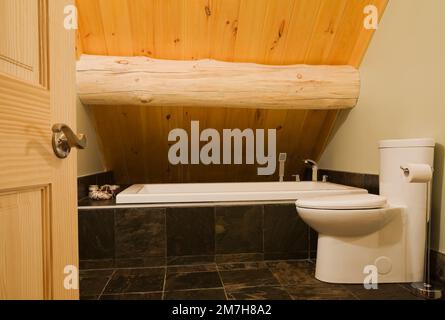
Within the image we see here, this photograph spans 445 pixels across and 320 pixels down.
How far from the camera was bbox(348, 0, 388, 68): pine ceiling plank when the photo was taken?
7.58 feet

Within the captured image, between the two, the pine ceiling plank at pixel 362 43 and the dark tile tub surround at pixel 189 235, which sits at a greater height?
the pine ceiling plank at pixel 362 43

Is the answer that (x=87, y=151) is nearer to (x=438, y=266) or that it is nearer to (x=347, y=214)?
(x=347, y=214)

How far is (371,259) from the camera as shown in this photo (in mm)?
1871

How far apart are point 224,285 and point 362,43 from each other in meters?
2.22

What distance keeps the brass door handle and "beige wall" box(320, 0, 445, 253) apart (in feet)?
6.36

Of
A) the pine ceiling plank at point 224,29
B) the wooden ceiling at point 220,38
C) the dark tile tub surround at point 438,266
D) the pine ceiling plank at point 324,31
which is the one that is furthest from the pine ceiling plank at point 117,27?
the dark tile tub surround at point 438,266

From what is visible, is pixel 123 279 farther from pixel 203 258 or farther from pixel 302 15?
pixel 302 15

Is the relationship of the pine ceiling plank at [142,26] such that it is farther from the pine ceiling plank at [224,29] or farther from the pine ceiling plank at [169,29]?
the pine ceiling plank at [224,29]

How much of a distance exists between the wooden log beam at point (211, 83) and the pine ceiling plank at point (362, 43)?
0.26ft

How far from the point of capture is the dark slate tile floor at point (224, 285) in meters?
1.69

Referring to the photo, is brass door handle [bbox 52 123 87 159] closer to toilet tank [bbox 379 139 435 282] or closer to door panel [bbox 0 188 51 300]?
door panel [bbox 0 188 51 300]

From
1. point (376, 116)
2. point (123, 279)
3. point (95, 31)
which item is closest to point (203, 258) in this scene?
point (123, 279)

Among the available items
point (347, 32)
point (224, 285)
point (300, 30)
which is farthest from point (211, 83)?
point (224, 285)

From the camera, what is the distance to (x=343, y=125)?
297 cm
